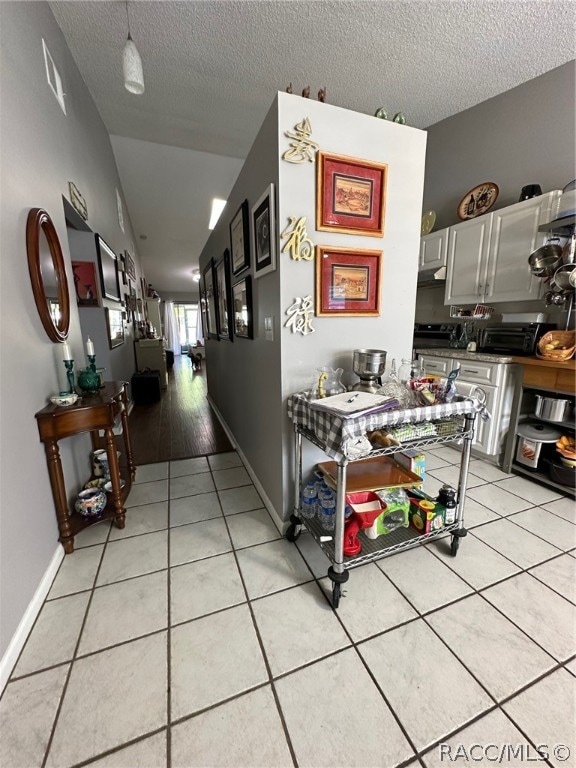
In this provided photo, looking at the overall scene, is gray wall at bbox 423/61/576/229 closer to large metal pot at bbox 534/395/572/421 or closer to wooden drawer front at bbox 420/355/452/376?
wooden drawer front at bbox 420/355/452/376

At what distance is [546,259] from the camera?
217 cm

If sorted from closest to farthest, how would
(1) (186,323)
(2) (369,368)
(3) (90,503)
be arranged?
(2) (369,368), (3) (90,503), (1) (186,323)

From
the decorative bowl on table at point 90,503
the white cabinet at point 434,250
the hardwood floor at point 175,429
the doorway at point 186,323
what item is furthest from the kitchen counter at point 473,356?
the doorway at point 186,323

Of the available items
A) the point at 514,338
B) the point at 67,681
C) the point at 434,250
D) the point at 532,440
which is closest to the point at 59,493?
the point at 67,681

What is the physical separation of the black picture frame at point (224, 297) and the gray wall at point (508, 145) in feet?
7.92

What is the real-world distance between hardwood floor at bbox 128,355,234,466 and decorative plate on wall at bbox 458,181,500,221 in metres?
3.24

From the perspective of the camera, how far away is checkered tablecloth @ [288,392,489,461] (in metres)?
1.12

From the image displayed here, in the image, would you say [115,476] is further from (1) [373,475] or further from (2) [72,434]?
(1) [373,475]

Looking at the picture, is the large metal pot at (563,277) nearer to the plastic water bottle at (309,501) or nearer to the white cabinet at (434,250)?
the white cabinet at (434,250)

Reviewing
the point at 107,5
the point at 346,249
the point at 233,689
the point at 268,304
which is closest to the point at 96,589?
the point at 233,689

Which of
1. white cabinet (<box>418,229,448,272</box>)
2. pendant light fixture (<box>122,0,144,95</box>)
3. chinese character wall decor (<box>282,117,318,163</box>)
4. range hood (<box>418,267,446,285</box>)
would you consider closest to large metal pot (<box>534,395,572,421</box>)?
range hood (<box>418,267,446,285</box>)

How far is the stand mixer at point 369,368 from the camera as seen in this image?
1.45 m

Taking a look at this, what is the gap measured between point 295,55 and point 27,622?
368 cm

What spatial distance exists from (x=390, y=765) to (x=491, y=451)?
2145 millimetres
